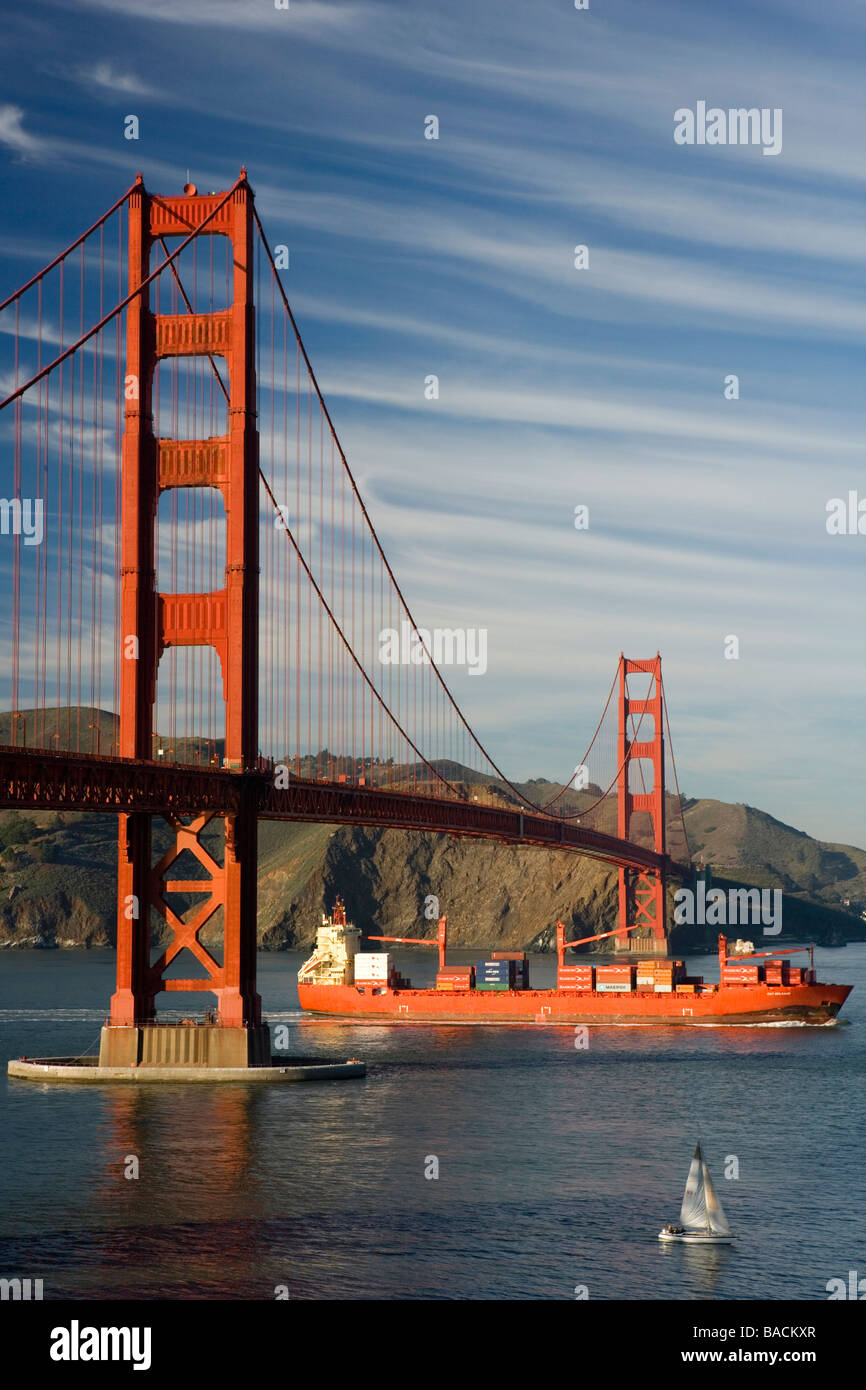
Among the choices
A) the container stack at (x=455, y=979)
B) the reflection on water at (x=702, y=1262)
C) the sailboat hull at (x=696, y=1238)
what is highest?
the container stack at (x=455, y=979)

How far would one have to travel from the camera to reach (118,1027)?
60.7 metres

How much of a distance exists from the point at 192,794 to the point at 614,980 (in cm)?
4222

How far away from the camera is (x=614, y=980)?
9475cm

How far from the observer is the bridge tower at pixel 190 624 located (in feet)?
198

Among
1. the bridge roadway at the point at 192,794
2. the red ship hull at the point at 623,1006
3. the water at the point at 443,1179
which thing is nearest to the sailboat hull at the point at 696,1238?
the water at the point at 443,1179

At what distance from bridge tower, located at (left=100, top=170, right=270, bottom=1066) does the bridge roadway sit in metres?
1.10

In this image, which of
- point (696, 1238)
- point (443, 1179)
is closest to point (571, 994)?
point (443, 1179)

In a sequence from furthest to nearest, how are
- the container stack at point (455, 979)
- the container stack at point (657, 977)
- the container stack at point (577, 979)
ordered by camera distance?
the container stack at point (455, 979), the container stack at point (657, 977), the container stack at point (577, 979)

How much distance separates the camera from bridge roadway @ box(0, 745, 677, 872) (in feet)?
167

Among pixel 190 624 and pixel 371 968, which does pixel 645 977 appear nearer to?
pixel 371 968

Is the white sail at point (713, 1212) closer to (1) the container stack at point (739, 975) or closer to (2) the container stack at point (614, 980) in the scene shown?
(1) the container stack at point (739, 975)

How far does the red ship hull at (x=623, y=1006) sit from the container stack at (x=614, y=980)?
2.18 ft

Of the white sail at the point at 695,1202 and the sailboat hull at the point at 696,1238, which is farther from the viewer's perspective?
the white sail at the point at 695,1202
